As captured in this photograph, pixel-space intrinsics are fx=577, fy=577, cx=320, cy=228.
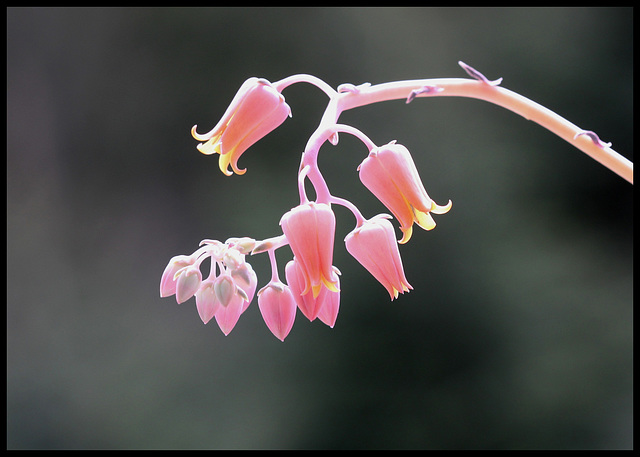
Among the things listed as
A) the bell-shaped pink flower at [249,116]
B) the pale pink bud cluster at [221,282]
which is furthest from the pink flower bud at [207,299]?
the bell-shaped pink flower at [249,116]

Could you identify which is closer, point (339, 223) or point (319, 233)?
point (319, 233)

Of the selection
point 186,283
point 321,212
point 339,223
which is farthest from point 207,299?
point 339,223

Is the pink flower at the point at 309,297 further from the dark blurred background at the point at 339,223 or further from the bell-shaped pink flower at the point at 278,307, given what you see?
the dark blurred background at the point at 339,223

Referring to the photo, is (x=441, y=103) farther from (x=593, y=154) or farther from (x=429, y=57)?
(x=593, y=154)

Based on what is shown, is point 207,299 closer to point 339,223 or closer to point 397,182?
point 397,182

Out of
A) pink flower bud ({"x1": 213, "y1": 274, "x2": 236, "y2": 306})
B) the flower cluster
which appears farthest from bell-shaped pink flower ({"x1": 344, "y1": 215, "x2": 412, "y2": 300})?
pink flower bud ({"x1": 213, "y1": 274, "x2": 236, "y2": 306})

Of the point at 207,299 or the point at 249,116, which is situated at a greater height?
the point at 249,116

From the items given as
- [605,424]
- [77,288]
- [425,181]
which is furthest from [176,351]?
[605,424]
